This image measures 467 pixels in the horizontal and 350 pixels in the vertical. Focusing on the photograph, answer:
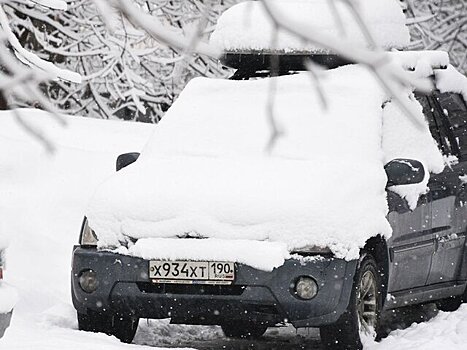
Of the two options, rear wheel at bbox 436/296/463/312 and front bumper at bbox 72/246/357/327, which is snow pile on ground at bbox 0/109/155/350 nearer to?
front bumper at bbox 72/246/357/327

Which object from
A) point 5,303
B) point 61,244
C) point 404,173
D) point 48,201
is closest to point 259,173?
point 404,173

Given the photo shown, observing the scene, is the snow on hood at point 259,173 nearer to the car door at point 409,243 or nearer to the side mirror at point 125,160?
the side mirror at point 125,160

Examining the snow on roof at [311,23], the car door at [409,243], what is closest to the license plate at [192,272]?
the car door at [409,243]

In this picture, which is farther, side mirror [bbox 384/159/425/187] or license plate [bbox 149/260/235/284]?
side mirror [bbox 384/159/425/187]

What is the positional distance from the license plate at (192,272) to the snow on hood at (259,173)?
0.19 ft

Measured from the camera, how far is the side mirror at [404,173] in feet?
22.7

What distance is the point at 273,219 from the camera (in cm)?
633

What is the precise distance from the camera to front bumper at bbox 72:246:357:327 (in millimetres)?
6316

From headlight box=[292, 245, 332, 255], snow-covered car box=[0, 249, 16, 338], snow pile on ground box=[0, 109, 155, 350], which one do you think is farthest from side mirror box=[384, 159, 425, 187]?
snow-covered car box=[0, 249, 16, 338]

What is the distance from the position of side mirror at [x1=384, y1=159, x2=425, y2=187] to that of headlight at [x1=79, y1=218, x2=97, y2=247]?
1.67m

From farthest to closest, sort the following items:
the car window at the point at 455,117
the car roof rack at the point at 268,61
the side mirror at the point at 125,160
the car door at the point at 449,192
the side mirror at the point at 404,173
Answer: the car window at the point at 455,117
the car roof rack at the point at 268,61
the car door at the point at 449,192
the side mirror at the point at 125,160
the side mirror at the point at 404,173

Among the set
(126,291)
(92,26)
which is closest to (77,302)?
(126,291)

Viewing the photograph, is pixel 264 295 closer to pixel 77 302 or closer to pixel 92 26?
pixel 77 302

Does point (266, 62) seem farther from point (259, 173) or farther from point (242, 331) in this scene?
point (242, 331)
